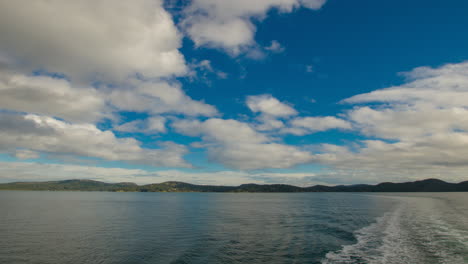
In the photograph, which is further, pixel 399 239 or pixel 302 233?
pixel 302 233

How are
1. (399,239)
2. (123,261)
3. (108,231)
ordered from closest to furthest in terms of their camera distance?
(123,261) < (399,239) < (108,231)

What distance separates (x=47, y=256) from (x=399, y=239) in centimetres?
4440

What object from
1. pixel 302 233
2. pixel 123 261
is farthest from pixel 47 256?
pixel 302 233

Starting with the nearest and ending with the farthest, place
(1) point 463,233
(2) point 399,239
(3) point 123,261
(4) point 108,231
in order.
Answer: (3) point 123,261
(2) point 399,239
(1) point 463,233
(4) point 108,231

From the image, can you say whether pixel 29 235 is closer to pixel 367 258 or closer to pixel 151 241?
pixel 151 241

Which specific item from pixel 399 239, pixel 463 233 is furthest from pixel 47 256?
pixel 463 233

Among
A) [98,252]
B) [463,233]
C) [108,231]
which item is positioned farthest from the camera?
[108,231]

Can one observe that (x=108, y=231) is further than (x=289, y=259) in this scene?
Yes

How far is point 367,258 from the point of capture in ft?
89.9

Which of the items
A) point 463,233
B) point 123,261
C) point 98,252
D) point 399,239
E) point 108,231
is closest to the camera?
point 123,261

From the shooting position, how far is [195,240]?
36844 mm

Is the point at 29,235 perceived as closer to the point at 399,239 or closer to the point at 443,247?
the point at 399,239

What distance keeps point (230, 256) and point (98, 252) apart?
15.7 m

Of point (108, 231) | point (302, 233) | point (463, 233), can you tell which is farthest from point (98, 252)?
point (463, 233)
